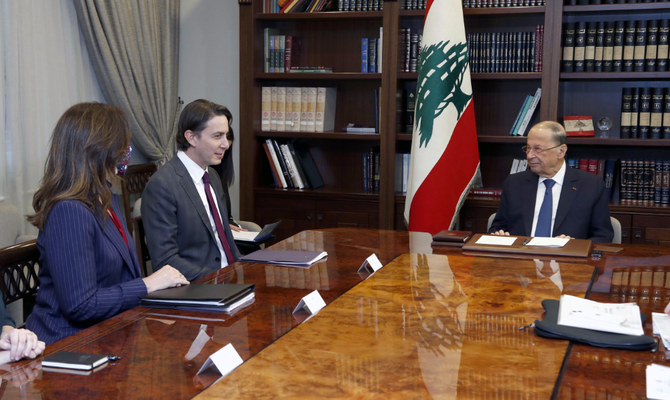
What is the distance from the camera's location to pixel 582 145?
4621 mm

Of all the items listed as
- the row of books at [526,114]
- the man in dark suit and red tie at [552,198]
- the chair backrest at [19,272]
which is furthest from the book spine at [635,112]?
the chair backrest at [19,272]

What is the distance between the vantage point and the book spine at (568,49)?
4324 millimetres

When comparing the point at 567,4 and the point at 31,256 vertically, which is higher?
the point at 567,4

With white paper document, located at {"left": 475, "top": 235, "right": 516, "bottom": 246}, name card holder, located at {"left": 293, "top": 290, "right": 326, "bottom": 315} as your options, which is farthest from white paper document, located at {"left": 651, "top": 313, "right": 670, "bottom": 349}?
white paper document, located at {"left": 475, "top": 235, "right": 516, "bottom": 246}

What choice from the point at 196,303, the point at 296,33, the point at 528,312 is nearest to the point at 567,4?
the point at 296,33

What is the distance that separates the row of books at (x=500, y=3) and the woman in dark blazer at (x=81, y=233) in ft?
9.45

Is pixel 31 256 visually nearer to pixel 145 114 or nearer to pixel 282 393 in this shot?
pixel 282 393

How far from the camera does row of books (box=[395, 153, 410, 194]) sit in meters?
4.78

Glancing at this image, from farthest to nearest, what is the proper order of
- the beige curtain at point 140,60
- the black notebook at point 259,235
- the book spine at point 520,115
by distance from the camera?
the book spine at point 520,115 → the beige curtain at point 140,60 → the black notebook at point 259,235

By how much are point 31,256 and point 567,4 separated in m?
3.42

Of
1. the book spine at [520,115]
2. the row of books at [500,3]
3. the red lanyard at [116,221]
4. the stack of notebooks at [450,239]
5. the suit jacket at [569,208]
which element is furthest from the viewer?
the book spine at [520,115]

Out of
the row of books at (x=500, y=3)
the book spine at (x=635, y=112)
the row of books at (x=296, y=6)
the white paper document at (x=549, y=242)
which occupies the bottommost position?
the white paper document at (x=549, y=242)

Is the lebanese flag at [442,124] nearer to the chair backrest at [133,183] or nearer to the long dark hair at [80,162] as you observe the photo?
the chair backrest at [133,183]

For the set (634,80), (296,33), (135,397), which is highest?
(296,33)
